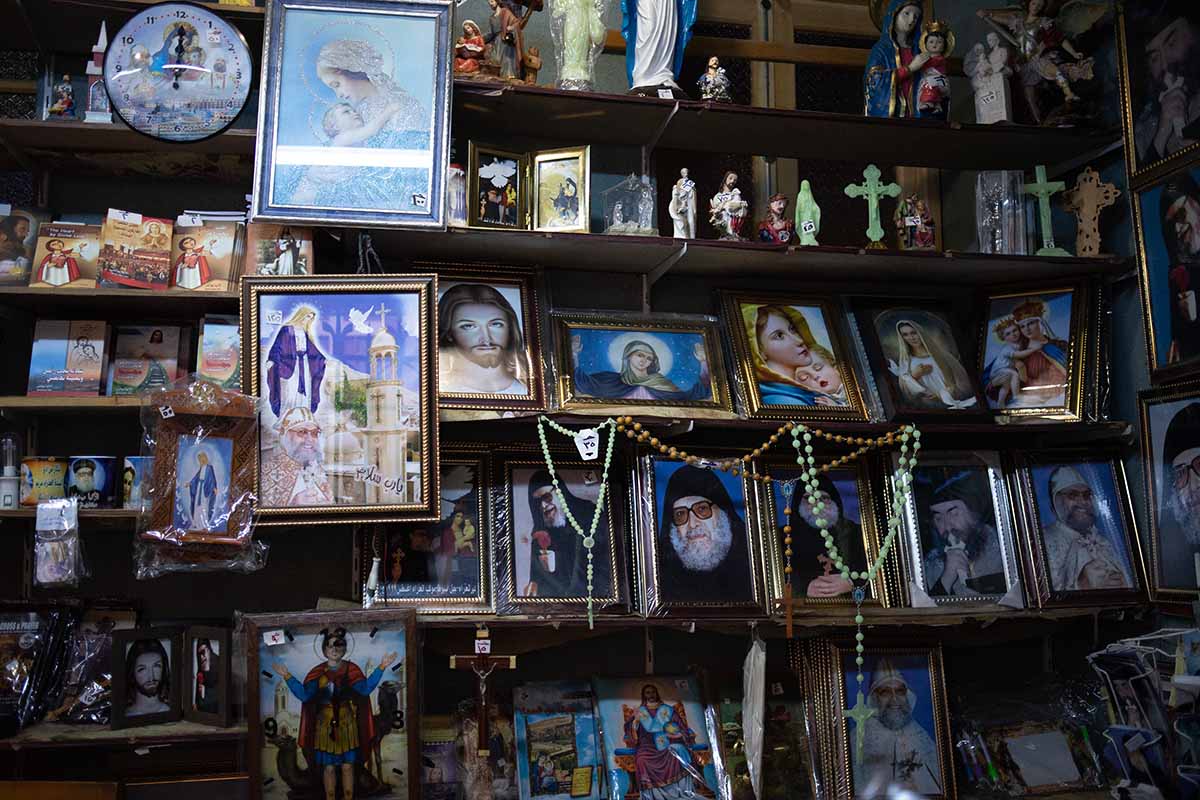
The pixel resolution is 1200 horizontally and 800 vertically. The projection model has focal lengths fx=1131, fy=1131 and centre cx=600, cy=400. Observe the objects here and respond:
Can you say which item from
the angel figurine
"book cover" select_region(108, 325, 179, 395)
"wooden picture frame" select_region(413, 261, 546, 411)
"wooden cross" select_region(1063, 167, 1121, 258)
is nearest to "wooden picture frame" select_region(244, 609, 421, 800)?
"wooden picture frame" select_region(413, 261, 546, 411)

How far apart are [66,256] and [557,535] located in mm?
1575

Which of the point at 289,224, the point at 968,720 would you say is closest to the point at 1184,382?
the point at 968,720

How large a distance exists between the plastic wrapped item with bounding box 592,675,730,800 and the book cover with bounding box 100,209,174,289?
1718mm

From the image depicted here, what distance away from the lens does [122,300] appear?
123 inches

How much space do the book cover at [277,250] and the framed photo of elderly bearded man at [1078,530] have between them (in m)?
2.31

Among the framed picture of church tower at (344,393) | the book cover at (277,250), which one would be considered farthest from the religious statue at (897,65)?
the book cover at (277,250)

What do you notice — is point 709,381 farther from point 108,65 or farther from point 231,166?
point 108,65

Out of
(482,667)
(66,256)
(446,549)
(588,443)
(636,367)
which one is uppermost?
(66,256)

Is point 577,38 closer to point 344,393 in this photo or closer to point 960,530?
point 344,393

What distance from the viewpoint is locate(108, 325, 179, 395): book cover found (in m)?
3.20

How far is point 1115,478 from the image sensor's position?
11.9ft

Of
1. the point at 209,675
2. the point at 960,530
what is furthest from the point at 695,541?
the point at 209,675

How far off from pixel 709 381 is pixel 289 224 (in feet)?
4.35

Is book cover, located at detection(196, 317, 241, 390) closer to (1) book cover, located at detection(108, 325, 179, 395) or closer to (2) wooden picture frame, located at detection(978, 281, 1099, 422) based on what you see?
(1) book cover, located at detection(108, 325, 179, 395)
